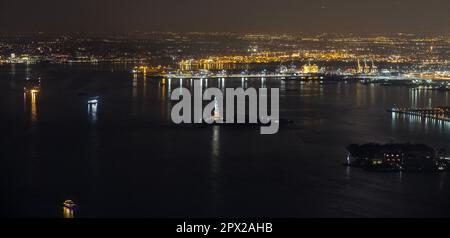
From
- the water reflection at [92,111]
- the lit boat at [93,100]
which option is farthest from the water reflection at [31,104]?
the lit boat at [93,100]

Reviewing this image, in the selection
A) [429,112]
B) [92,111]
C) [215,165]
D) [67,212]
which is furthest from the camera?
[92,111]

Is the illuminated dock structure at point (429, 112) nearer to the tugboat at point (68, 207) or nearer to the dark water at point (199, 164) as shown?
the dark water at point (199, 164)

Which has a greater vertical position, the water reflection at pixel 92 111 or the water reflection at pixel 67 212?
the water reflection at pixel 92 111

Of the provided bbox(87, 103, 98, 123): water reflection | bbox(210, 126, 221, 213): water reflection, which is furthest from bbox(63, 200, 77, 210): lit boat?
bbox(87, 103, 98, 123): water reflection

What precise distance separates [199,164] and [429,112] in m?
4.83

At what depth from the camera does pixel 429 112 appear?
9.71 meters

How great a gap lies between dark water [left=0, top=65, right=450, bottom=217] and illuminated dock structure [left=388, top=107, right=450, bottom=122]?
0.31m

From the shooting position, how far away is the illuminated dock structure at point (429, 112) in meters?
9.38

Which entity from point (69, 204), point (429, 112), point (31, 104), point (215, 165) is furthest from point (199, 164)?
point (31, 104)

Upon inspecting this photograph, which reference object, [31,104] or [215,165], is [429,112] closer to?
[215,165]

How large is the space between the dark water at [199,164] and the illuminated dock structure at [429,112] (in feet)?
1.02
